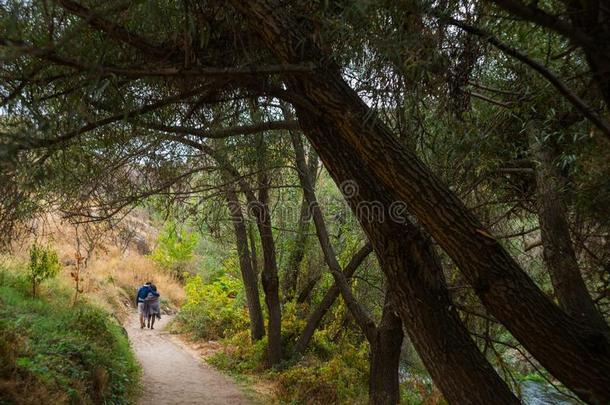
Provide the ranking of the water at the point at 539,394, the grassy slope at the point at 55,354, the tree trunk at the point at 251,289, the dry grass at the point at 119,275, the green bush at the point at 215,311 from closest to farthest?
the grassy slope at the point at 55,354
the water at the point at 539,394
the tree trunk at the point at 251,289
the green bush at the point at 215,311
the dry grass at the point at 119,275

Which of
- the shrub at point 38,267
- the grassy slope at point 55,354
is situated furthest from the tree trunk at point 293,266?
the shrub at point 38,267

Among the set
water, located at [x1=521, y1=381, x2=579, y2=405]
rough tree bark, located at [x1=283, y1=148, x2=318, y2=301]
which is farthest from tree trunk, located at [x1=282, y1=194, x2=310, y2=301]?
water, located at [x1=521, y1=381, x2=579, y2=405]

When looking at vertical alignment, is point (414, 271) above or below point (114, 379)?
above

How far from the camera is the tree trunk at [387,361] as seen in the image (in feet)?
19.3

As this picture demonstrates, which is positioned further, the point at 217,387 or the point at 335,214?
the point at 335,214

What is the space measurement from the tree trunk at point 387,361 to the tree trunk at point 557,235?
2117mm

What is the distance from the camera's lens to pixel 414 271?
3.41m

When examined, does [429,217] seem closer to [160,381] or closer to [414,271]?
[414,271]

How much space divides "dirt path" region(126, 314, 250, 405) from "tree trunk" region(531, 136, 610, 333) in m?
6.36

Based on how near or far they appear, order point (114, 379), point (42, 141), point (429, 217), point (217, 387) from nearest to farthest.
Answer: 1. point (42, 141)
2. point (429, 217)
3. point (114, 379)
4. point (217, 387)

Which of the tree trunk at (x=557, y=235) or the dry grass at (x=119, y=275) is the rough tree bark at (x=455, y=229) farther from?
the dry grass at (x=119, y=275)

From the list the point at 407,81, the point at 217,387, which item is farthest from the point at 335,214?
the point at 407,81

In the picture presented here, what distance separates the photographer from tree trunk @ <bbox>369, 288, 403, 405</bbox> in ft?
19.3

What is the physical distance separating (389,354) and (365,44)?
412cm
